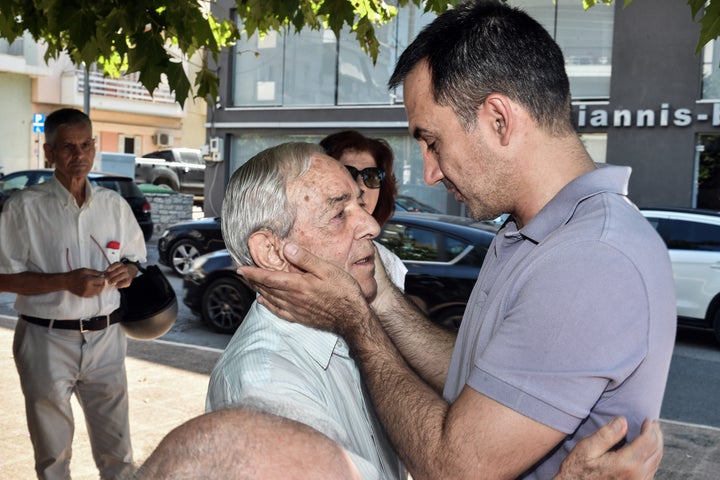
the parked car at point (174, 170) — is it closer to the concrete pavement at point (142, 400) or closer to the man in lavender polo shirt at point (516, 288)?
the concrete pavement at point (142, 400)

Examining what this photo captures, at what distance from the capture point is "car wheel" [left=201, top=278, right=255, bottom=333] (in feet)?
33.1

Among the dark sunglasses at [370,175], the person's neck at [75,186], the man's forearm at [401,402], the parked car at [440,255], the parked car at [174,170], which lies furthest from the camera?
the parked car at [174,170]

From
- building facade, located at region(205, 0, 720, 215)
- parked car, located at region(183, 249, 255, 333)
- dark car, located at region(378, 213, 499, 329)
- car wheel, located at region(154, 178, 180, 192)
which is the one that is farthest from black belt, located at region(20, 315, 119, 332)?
car wheel, located at region(154, 178, 180, 192)

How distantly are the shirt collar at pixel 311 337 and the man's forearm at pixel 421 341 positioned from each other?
25.8 inches

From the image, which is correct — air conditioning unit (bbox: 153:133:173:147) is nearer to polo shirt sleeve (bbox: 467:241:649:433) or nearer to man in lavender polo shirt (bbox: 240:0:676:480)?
man in lavender polo shirt (bbox: 240:0:676:480)

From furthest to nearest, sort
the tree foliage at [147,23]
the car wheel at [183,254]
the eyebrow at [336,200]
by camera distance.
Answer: the car wheel at [183,254]
the tree foliage at [147,23]
the eyebrow at [336,200]

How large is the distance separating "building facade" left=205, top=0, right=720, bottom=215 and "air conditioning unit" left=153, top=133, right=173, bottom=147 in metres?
19.0

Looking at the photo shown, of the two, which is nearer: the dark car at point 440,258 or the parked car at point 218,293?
the dark car at point 440,258

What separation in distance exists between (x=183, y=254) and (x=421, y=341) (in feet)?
39.5

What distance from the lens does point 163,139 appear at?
39562mm

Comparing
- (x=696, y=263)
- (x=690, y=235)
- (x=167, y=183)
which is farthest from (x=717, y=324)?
(x=167, y=183)

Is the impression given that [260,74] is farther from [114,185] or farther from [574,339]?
[574,339]

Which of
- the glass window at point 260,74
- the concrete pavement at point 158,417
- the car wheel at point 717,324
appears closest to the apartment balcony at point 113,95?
the glass window at point 260,74

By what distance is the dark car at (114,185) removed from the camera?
57.4 feet
